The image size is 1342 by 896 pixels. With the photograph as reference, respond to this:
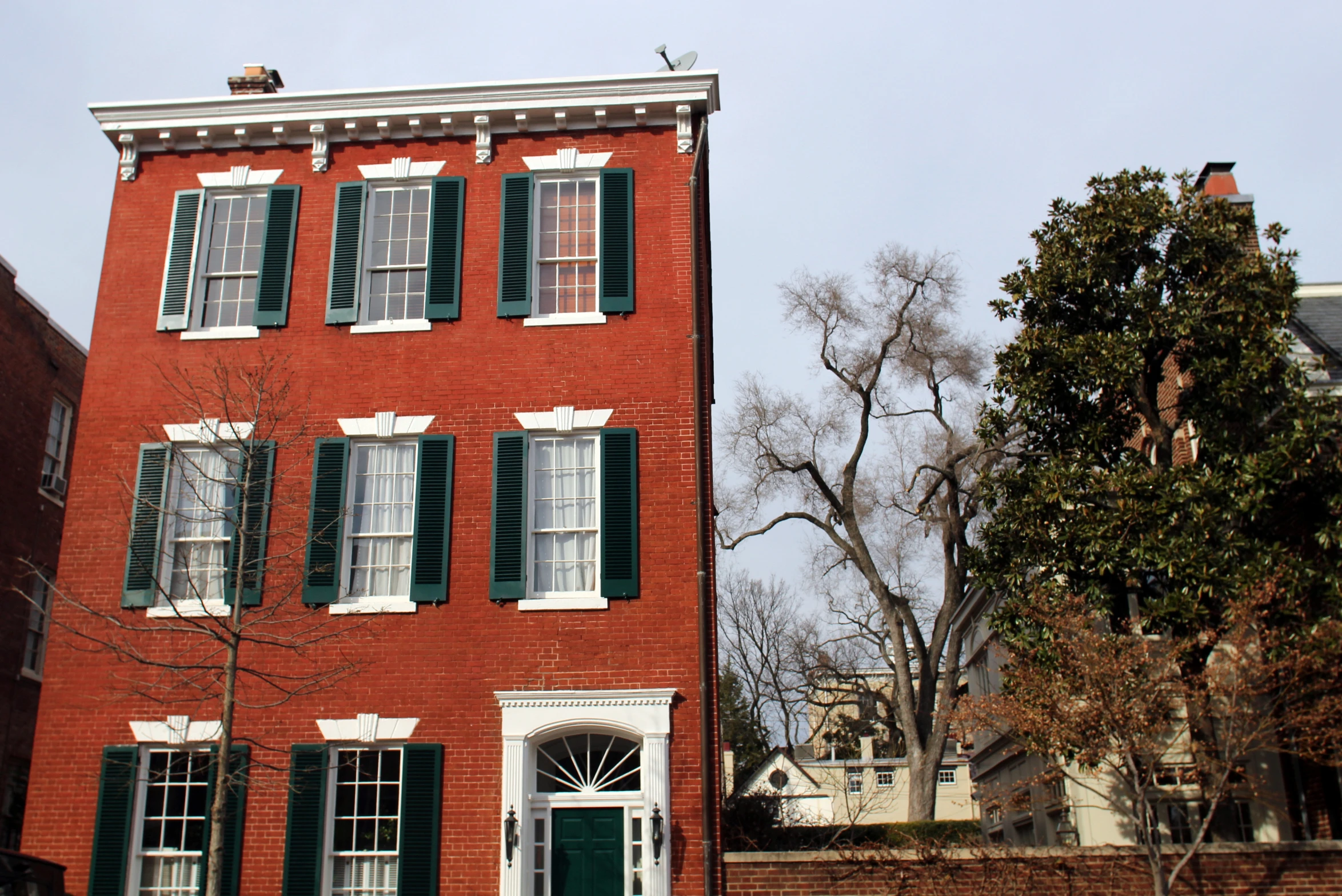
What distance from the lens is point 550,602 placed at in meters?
14.5

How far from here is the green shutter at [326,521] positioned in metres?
14.7

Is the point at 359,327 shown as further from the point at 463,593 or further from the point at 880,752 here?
the point at 880,752

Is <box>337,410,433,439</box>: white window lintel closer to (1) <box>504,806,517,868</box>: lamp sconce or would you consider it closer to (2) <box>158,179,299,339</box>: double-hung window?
(2) <box>158,179,299,339</box>: double-hung window

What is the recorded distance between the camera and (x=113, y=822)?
14062mm

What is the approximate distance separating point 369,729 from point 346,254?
685cm

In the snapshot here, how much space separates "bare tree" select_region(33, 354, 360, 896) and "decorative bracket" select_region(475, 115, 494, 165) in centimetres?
423

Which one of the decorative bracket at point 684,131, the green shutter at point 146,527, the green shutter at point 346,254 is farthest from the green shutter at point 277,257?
the decorative bracket at point 684,131

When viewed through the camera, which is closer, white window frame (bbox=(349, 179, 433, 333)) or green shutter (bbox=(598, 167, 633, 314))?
green shutter (bbox=(598, 167, 633, 314))

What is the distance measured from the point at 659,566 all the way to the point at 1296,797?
998 cm

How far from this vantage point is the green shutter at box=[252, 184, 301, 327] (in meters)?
16.1

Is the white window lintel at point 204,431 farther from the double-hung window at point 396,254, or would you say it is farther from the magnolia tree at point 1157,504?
the magnolia tree at point 1157,504

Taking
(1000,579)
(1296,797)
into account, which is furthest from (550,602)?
(1296,797)

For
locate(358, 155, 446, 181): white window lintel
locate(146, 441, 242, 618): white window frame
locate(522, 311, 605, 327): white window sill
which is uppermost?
locate(358, 155, 446, 181): white window lintel

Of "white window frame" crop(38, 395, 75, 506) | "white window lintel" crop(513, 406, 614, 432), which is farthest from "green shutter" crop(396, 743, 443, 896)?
"white window frame" crop(38, 395, 75, 506)
